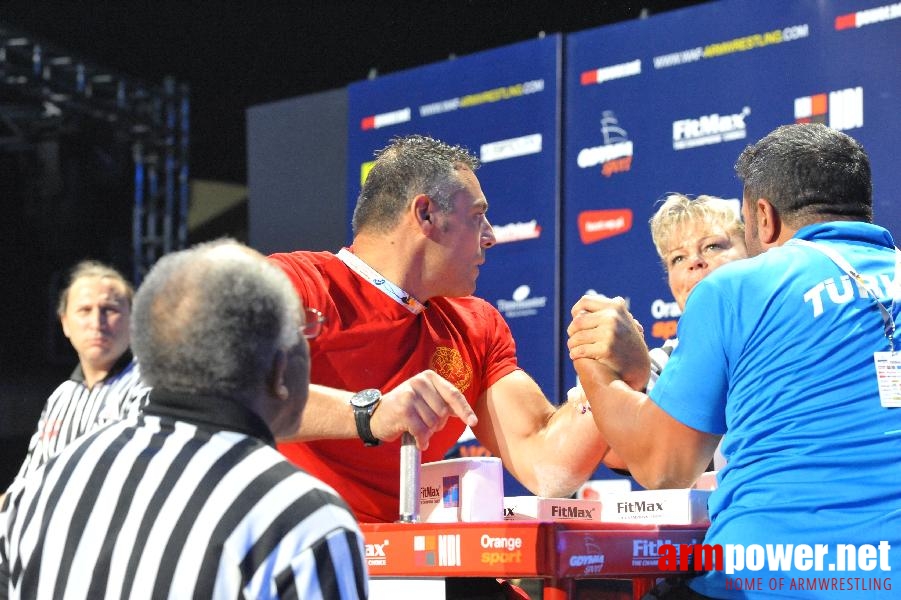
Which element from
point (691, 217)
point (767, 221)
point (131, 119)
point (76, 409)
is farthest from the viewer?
point (131, 119)

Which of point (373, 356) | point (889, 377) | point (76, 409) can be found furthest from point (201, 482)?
point (76, 409)

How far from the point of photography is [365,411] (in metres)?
1.99

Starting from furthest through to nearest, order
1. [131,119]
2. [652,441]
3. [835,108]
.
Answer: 1. [131,119]
2. [835,108]
3. [652,441]

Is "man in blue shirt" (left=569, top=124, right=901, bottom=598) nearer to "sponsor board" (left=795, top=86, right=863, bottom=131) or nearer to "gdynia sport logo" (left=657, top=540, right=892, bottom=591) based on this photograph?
"gdynia sport logo" (left=657, top=540, right=892, bottom=591)

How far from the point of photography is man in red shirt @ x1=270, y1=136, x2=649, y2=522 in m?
2.41

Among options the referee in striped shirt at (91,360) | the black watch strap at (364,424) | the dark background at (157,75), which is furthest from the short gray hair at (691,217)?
the dark background at (157,75)

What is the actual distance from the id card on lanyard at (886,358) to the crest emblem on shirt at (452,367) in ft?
3.42

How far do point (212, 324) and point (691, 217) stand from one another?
2.11 metres

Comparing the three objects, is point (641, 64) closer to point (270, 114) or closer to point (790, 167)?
point (270, 114)

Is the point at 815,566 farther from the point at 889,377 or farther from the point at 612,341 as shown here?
the point at 612,341

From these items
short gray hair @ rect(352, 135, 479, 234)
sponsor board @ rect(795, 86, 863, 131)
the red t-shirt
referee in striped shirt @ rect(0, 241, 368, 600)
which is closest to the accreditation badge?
referee in striped shirt @ rect(0, 241, 368, 600)

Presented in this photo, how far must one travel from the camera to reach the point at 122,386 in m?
4.28

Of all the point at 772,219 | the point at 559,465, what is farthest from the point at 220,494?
the point at 559,465

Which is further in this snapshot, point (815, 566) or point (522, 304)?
point (522, 304)
